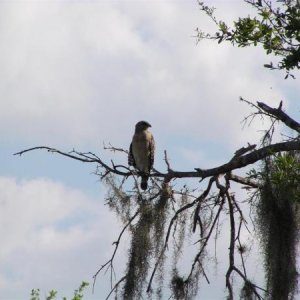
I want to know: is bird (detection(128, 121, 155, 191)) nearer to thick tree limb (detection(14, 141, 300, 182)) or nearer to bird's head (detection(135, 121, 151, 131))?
bird's head (detection(135, 121, 151, 131))

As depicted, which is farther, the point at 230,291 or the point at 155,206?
the point at 230,291

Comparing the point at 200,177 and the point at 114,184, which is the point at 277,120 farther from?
the point at 114,184

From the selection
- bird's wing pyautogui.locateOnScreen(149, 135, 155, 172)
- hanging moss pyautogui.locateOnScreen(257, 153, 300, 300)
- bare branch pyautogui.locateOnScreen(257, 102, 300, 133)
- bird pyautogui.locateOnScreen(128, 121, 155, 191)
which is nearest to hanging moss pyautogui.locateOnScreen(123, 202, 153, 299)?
hanging moss pyautogui.locateOnScreen(257, 153, 300, 300)

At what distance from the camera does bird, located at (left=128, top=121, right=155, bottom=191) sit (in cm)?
975

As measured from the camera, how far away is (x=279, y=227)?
507 centimetres

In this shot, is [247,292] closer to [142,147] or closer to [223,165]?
[223,165]

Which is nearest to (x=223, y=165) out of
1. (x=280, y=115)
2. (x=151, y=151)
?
(x=280, y=115)

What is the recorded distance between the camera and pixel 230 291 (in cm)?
559

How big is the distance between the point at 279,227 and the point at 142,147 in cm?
501

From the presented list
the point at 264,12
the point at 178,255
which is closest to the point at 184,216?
the point at 178,255

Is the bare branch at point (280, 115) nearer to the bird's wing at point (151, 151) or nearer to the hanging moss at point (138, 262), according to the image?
the hanging moss at point (138, 262)

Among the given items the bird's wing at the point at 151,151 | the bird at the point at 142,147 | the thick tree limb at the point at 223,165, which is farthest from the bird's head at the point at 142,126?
the thick tree limb at the point at 223,165

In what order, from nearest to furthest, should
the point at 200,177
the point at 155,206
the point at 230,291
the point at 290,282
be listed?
the point at 290,282
the point at 155,206
the point at 230,291
the point at 200,177

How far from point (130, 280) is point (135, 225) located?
358 millimetres
